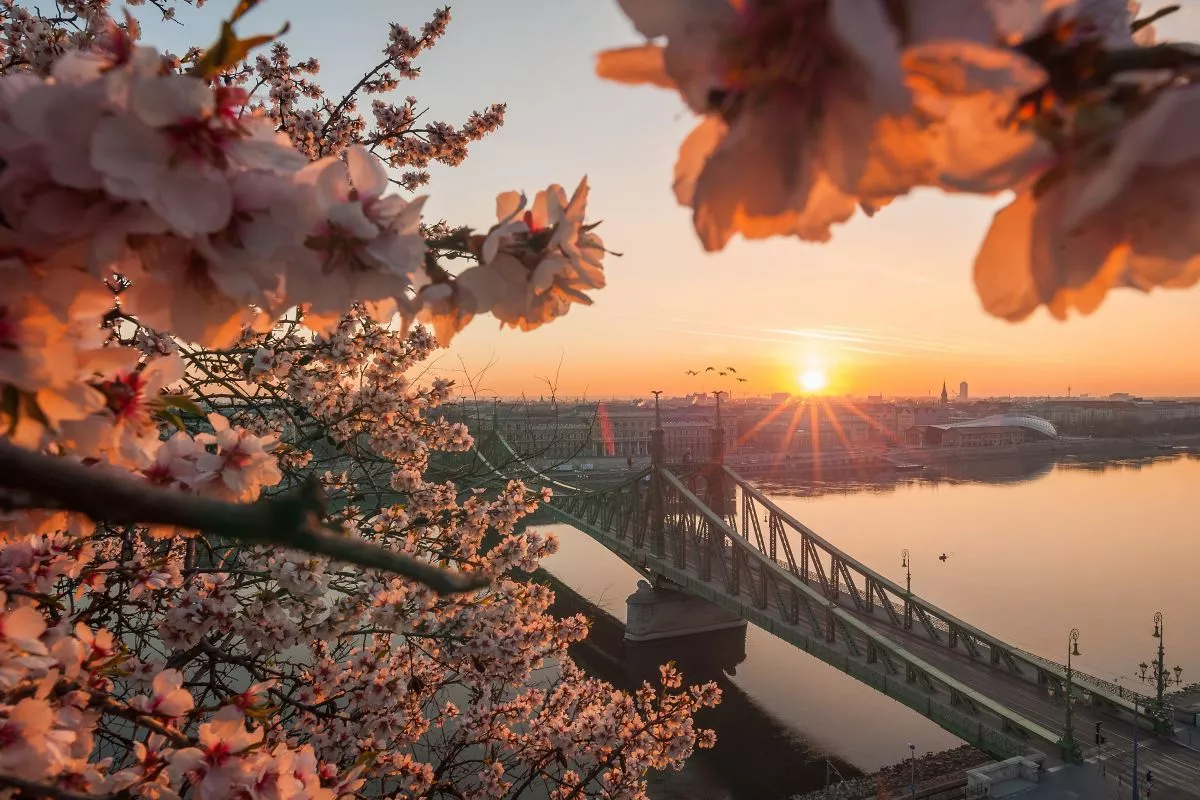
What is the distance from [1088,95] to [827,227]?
17 cm

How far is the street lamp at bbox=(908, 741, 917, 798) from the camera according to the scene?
1198 cm

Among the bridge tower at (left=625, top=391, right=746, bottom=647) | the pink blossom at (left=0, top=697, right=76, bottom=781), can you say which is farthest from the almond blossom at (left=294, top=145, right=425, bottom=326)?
the bridge tower at (left=625, top=391, right=746, bottom=647)

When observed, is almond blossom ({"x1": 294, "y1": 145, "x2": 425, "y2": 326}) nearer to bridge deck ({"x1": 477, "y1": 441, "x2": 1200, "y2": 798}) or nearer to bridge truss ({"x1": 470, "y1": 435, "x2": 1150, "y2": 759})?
bridge truss ({"x1": 470, "y1": 435, "x2": 1150, "y2": 759})

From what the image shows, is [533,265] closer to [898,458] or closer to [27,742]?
[27,742]

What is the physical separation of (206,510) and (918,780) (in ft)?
51.0

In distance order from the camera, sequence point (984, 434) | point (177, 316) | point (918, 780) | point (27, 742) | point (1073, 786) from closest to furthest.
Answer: point (177, 316)
point (27, 742)
point (1073, 786)
point (918, 780)
point (984, 434)

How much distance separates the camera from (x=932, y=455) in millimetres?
61719

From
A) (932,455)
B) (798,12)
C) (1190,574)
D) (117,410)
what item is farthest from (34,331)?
(932,455)

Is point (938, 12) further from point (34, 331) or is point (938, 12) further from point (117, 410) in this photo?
point (117, 410)

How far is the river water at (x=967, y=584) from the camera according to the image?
48.8ft

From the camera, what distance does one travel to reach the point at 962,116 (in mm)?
431

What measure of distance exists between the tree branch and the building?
253 ft

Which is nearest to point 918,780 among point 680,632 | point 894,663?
point 894,663

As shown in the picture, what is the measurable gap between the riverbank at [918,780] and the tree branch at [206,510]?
12825mm
